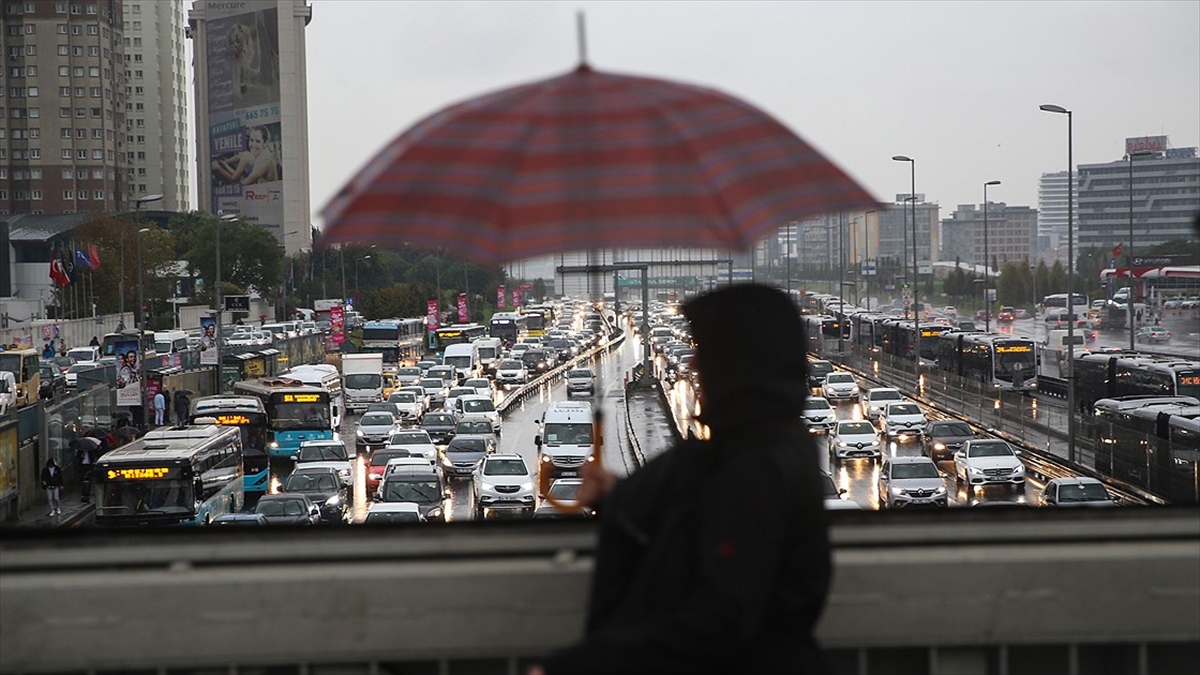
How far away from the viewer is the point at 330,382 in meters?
47.4

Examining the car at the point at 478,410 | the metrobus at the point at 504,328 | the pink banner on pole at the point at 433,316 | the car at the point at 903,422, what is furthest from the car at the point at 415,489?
the metrobus at the point at 504,328

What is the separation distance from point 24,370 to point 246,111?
12986 centimetres

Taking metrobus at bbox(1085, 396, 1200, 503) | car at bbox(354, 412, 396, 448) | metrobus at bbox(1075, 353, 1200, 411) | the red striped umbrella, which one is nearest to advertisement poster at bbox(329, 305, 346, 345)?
car at bbox(354, 412, 396, 448)

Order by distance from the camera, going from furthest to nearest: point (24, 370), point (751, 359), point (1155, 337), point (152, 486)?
1. point (1155, 337)
2. point (24, 370)
3. point (152, 486)
4. point (751, 359)

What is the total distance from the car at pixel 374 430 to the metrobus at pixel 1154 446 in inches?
762

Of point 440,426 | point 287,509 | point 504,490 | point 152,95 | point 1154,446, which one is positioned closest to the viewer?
point 287,509

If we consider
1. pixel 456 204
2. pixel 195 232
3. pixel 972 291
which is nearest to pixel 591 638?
pixel 456 204

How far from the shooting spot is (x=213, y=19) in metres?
172

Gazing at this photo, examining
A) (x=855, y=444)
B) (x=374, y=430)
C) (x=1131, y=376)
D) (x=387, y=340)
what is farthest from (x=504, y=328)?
(x=855, y=444)

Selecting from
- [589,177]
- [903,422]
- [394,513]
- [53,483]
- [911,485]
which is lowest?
[903,422]

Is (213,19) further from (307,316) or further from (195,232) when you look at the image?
(307,316)

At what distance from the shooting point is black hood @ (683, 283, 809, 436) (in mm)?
2922

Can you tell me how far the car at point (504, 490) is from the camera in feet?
87.7

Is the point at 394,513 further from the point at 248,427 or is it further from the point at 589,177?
the point at 589,177
